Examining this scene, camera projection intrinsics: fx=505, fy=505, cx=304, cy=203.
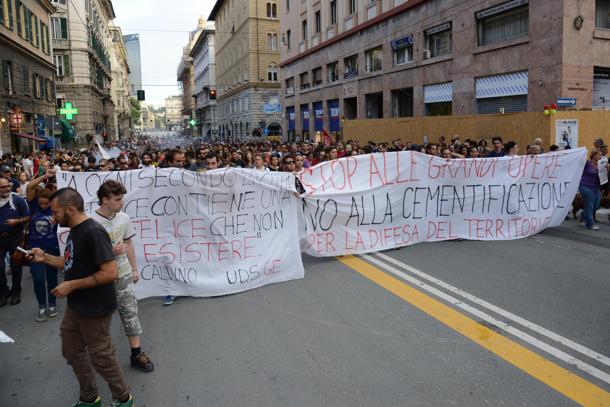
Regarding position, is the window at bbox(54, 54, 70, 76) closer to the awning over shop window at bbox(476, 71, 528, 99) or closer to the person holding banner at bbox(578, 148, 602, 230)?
the awning over shop window at bbox(476, 71, 528, 99)

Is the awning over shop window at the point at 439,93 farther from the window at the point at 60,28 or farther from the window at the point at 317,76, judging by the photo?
the window at the point at 60,28

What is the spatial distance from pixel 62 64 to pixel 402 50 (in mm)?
35258

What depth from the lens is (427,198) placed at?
852 centimetres

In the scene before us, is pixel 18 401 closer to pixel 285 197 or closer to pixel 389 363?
pixel 389 363

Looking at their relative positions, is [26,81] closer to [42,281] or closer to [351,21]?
[351,21]

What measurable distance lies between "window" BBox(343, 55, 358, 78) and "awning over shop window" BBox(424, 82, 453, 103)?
314 inches

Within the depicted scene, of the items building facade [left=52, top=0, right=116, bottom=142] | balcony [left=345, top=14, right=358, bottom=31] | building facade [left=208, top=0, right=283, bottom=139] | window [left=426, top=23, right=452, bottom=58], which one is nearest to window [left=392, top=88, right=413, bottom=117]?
window [left=426, top=23, right=452, bottom=58]

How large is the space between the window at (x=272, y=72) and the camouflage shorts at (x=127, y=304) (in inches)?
2268

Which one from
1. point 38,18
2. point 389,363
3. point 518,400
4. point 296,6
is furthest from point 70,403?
point 296,6

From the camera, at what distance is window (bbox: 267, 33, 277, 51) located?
2340 inches

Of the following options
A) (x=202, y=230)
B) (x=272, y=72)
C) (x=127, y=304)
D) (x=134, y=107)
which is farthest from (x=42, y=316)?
(x=134, y=107)

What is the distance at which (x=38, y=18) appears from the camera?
34.2 meters

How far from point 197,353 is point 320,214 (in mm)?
3486

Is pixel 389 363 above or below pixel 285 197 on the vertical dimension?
below
